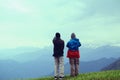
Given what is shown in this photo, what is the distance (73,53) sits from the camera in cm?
3344

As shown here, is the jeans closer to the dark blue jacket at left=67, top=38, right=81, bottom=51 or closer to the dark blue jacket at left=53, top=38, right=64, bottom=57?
the dark blue jacket at left=53, top=38, right=64, bottom=57

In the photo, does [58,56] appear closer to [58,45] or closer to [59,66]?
[59,66]

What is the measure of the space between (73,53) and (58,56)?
1.56 meters

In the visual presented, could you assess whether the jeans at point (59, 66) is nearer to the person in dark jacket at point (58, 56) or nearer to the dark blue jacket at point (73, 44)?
the person in dark jacket at point (58, 56)

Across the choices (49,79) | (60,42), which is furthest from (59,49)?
(49,79)

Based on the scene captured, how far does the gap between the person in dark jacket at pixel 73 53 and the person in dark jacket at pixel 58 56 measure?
101cm

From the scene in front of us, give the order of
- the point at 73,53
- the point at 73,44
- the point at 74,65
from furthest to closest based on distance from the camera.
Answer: the point at 74,65 < the point at 73,44 < the point at 73,53

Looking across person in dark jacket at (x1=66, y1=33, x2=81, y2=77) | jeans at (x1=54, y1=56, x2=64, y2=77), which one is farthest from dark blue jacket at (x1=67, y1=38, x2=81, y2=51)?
jeans at (x1=54, y1=56, x2=64, y2=77)

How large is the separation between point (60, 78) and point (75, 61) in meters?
2.25

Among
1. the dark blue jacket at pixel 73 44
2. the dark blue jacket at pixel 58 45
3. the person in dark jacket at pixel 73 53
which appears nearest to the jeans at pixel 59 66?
the dark blue jacket at pixel 58 45

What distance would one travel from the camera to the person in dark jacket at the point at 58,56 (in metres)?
32.5

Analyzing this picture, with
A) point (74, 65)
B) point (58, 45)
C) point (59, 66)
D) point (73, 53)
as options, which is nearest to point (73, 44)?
point (73, 53)

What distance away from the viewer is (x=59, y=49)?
107 feet

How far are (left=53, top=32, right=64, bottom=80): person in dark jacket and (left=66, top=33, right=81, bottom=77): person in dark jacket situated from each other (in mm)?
1007
